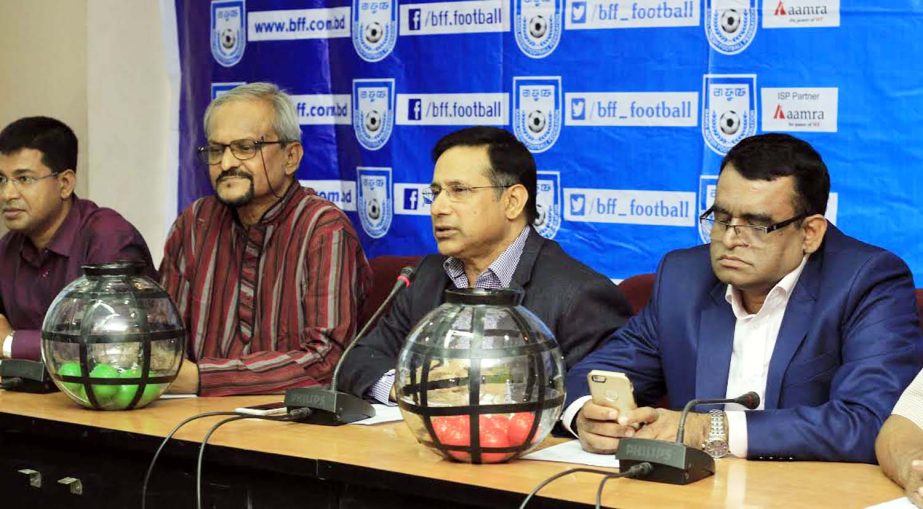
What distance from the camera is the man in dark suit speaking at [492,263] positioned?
3.27 meters

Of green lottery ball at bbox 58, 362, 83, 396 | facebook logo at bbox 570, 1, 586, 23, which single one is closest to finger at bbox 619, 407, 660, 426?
green lottery ball at bbox 58, 362, 83, 396

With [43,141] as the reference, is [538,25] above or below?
above

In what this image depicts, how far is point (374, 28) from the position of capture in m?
4.59

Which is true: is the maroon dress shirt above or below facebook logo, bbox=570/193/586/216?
below

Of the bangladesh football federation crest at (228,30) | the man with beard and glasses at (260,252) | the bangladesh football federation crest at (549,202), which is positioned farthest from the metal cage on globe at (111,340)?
the bangladesh football federation crest at (228,30)

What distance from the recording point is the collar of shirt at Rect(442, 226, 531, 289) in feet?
11.1

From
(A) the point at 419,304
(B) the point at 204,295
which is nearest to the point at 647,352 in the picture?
(A) the point at 419,304

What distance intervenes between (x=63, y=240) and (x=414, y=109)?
127cm

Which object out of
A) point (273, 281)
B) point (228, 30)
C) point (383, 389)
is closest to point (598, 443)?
point (383, 389)

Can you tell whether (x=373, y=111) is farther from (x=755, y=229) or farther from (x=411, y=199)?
(x=755, y=229)

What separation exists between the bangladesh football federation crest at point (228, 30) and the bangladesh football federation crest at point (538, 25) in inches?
48.5

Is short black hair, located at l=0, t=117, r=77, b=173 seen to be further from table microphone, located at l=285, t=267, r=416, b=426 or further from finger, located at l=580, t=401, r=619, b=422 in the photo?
finger, located at l=580, t=401, r=619, b=422

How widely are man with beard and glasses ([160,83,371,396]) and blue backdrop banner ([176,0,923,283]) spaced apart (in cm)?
75

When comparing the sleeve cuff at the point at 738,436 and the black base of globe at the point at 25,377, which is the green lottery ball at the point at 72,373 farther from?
the sleeve cuff at the point at 738,436
